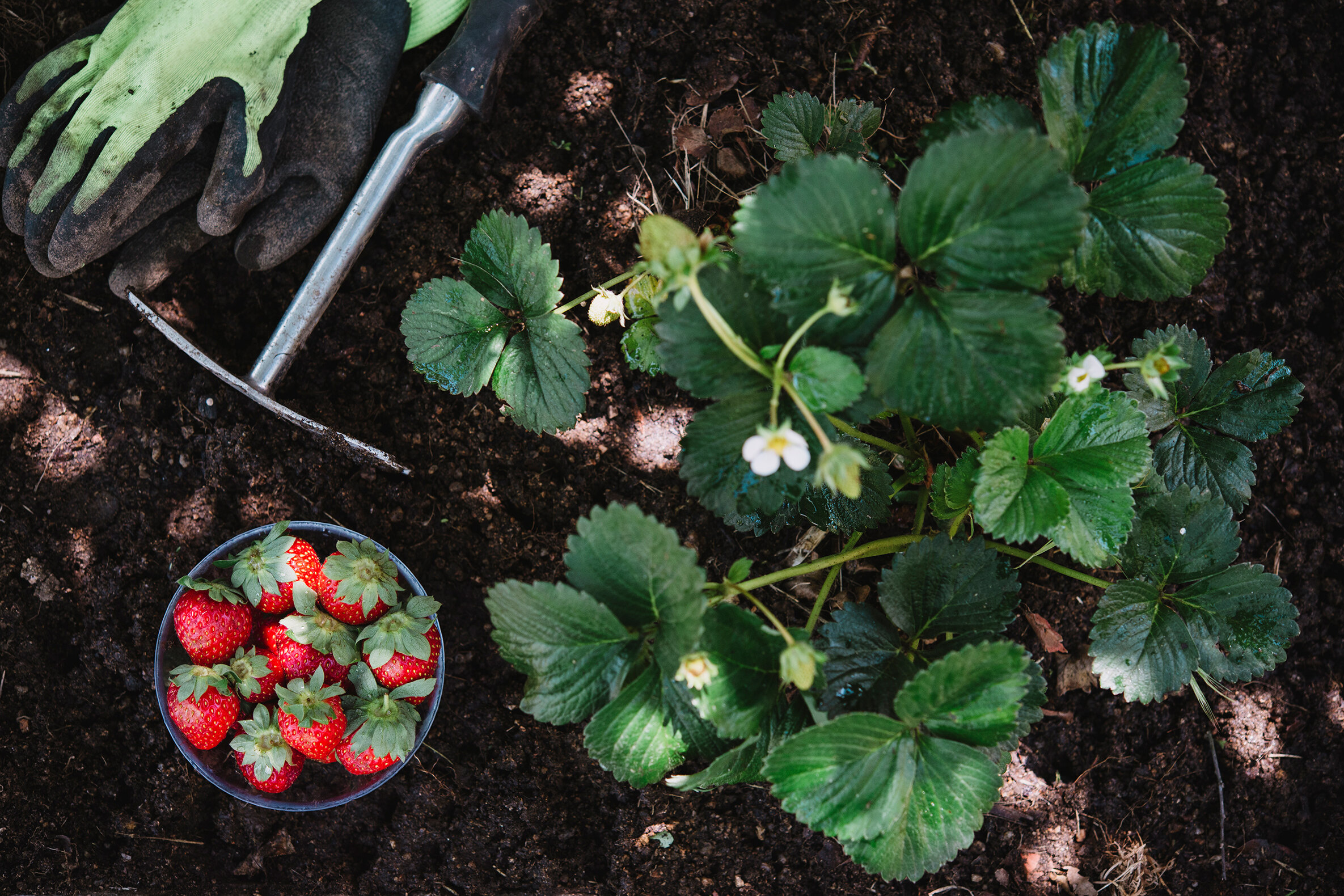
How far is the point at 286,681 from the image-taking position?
1587 millimetres

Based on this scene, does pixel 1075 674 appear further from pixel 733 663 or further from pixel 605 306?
pixel 605 306

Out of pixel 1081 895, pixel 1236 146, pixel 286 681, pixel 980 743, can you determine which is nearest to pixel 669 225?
pixel 980 743

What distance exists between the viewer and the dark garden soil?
1.79 meters

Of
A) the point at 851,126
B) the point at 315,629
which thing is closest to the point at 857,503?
the point at 851,126

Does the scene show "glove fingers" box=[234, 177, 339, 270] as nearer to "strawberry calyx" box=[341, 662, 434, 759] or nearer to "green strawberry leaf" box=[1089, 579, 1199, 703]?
"strawberry calyx" box=[341, 662, 434, 759]

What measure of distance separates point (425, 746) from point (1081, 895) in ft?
Result: 4.71

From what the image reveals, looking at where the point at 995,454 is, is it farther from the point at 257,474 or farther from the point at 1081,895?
the point at 257,474

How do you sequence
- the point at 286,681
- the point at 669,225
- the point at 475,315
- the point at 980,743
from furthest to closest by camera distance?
the point at 286,681 < the point at 475,315 < the point at 980,743 < the point at 669,225

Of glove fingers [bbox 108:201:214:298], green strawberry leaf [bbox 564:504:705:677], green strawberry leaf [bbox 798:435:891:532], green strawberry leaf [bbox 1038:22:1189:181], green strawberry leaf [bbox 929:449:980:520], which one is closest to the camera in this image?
green strawberry leaf [bbox 564:504:705:677]

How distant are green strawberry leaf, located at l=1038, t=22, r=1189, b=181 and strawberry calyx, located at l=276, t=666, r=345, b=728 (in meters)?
1.48

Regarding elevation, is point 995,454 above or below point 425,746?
above

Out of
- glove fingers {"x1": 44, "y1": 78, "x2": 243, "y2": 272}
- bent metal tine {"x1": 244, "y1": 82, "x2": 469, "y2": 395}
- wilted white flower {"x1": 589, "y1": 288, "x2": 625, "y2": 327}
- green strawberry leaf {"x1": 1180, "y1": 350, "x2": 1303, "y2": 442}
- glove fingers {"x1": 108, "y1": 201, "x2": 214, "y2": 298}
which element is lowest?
green strawberry leaf {"x1": 1180, "y1": 350, "x2": 1303, "y2": 442}

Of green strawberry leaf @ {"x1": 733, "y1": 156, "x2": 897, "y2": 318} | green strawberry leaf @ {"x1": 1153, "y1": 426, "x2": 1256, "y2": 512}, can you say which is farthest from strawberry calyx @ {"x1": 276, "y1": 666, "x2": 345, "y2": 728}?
green strawberry leaf @ {"x1": 1153, "y1": 426, "x2": 1256, "y2": 512}

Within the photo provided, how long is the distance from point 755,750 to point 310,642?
85 centimetres
